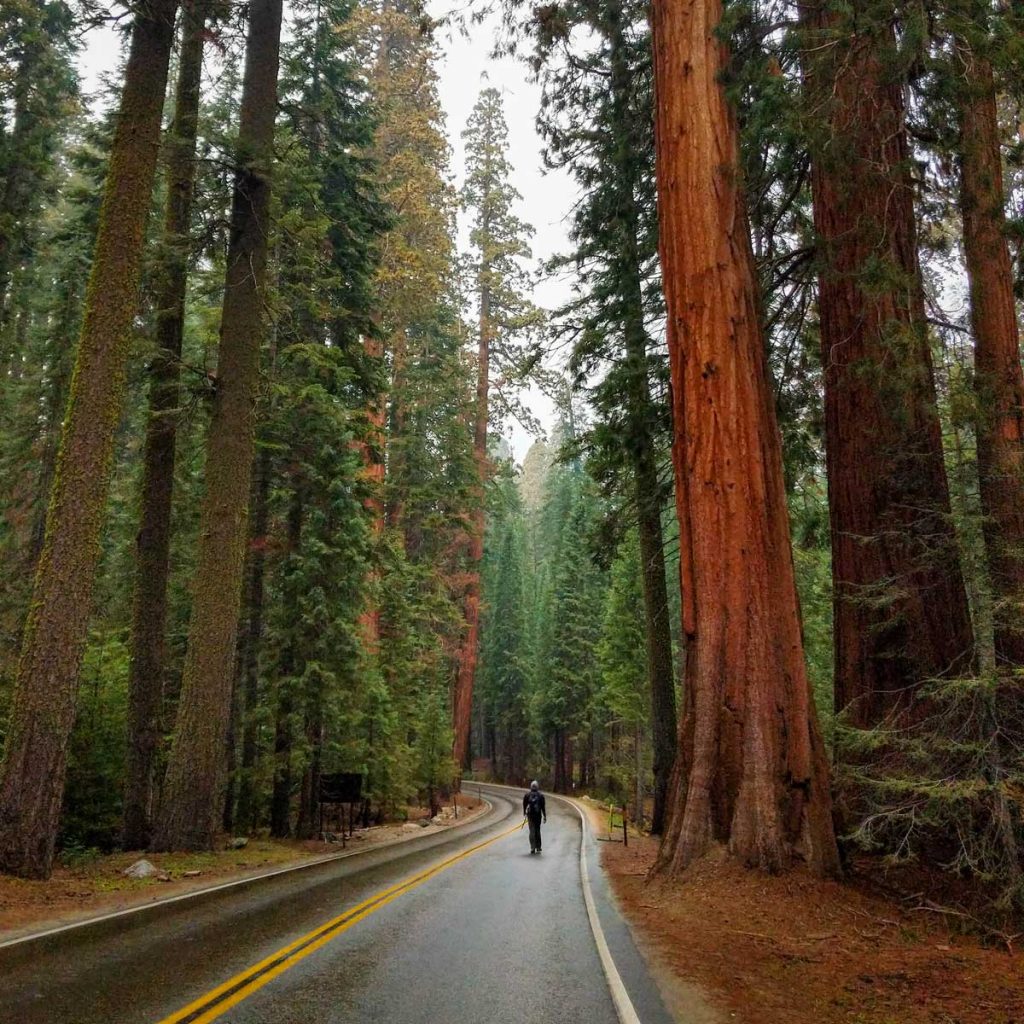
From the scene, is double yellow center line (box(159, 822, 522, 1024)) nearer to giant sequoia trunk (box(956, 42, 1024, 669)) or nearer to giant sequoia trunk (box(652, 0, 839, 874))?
giant sequoia trunk (box(652, 0, 839, 874))

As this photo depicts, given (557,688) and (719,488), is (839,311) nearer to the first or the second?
(719,488)

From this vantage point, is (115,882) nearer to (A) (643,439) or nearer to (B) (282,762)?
(B) (282,762)

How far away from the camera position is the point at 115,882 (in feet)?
33.1

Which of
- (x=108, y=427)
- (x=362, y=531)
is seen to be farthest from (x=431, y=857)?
(x=108, y=427)

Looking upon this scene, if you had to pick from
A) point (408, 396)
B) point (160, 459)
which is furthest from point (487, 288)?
point (160, 459)

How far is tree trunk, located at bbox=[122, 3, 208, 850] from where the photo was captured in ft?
45.1

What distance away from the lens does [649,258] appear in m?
15.6

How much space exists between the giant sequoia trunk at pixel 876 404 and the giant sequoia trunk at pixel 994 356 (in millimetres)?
501

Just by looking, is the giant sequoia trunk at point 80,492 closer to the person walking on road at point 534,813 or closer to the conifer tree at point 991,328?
the person walking on road at point 534,813

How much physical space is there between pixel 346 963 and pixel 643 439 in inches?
404

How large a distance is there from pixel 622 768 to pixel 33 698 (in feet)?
129

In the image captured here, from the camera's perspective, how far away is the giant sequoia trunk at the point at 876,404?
8.48 m

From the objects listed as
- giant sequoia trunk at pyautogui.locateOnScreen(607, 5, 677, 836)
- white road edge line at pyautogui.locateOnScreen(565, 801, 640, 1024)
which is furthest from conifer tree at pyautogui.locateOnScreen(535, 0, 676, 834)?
white road edge line at pyautogui.locateOnScreen(565, 801, 640, 1024)

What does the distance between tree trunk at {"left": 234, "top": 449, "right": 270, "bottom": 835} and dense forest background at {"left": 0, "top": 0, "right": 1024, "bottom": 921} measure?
12 centimetres
